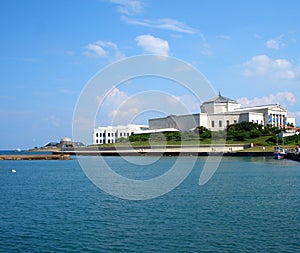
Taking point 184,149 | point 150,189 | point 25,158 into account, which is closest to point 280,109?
point 184,149

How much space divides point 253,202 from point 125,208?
7068mm

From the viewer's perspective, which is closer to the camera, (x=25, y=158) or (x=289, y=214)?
(x=289, y=214)

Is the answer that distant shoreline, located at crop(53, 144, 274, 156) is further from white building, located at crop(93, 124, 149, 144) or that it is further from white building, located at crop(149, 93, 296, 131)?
white building, located at crop(93, 124, 149, 144)

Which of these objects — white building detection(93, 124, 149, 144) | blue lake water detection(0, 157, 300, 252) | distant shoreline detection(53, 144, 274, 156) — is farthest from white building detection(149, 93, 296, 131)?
blue lake water detection(0, 157, 300, 252)

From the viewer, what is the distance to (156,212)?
21.2 meters

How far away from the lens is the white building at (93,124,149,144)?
466 ft

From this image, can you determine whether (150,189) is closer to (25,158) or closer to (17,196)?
(17,196)

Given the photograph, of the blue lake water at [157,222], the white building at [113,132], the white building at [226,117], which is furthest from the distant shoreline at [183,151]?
the blue lake water at [157,222]

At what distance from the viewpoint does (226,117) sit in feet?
419

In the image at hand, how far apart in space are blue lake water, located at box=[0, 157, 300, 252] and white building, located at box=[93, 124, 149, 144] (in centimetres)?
11228

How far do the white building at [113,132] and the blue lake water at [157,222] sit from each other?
368 feet

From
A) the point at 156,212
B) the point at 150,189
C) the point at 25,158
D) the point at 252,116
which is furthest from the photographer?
the point at 252,116

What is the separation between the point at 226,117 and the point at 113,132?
39.0 meters

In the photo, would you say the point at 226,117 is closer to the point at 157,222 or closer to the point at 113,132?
the point at 113,132
